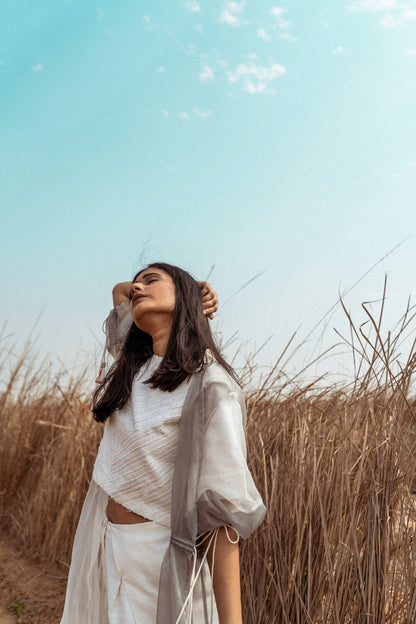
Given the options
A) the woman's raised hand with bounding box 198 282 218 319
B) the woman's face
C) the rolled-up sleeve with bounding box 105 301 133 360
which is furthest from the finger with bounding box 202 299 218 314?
the rolled-up sleeve with bounding box 105 301 133 360

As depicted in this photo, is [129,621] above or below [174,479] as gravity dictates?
below

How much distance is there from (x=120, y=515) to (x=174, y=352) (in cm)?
50

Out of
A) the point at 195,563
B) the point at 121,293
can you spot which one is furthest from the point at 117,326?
the point at 195,563

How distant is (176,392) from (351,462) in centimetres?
79

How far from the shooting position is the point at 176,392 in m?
1.58

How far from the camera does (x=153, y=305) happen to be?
5.55 ft

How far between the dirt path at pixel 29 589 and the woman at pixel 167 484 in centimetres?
159

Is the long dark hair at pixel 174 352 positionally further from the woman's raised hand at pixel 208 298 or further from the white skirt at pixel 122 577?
the white skirt at pixel 122 577

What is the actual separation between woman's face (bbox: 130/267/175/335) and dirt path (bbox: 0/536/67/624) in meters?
2.22

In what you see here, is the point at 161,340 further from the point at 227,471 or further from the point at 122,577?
the point at 122,577

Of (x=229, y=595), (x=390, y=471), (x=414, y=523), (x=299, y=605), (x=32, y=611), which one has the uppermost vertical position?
(x=390, y=471)

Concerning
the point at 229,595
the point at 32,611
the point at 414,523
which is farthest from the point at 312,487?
the point at 32,611

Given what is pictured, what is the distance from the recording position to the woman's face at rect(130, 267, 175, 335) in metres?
1.69

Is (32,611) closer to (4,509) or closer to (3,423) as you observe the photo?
(4,509)
